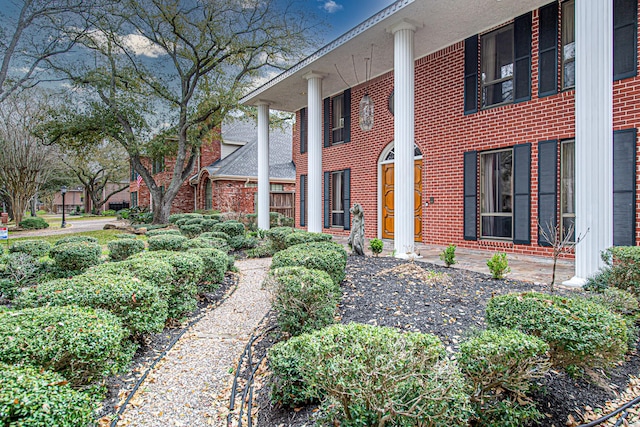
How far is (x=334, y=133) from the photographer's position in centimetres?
1205

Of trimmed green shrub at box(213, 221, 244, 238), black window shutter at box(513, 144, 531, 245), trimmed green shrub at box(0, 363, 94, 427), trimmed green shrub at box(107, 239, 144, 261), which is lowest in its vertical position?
trimmed green shrub at box(0, 363, 94, 427)

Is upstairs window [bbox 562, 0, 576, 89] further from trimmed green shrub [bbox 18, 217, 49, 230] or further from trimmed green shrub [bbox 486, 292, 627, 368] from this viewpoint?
trimmed green shrub [bbox 18, 217, 49, 230]

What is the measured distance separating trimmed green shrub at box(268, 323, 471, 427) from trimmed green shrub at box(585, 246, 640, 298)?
2.94 m

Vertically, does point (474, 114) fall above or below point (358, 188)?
above

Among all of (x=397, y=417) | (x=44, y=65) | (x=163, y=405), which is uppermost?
(x=44, y=65)

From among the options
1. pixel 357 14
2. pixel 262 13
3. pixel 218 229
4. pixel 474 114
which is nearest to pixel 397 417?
pixel 474 114

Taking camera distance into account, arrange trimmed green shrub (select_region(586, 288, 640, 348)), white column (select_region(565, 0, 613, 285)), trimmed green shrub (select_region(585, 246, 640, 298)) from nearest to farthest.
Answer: trimmed green shrub (select_region(586, 288, 640, 348))
trimmed green shrub (select_region(585, 246, 640, 298))
white column (select_region(565, 0, 613, 285))

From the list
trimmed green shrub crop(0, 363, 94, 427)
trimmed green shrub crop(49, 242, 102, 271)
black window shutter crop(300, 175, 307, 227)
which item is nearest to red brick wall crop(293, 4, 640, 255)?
black window shutter crop(300, 175, 307, 227)

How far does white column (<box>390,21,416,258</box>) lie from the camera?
23.6 feet

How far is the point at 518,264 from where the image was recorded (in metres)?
6.34

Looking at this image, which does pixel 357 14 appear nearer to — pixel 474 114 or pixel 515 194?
pixel 474 114

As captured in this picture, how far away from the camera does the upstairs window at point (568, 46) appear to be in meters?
6.35

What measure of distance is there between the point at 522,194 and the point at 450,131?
2314mm

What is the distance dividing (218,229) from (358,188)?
4.38 meters
